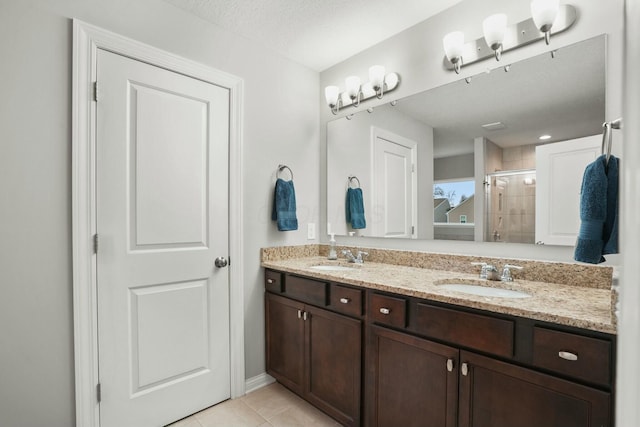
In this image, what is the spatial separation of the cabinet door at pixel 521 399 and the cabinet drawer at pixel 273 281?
3.94ft

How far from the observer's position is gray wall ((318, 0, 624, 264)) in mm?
1373

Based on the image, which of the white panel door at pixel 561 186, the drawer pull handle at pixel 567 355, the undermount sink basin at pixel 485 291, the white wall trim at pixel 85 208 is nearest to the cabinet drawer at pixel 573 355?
the drawer pull handle at pixel 567 355

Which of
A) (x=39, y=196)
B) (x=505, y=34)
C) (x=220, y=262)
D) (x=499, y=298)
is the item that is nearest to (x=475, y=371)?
(x=499, y=298)

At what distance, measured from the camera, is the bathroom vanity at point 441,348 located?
1035 millimetres

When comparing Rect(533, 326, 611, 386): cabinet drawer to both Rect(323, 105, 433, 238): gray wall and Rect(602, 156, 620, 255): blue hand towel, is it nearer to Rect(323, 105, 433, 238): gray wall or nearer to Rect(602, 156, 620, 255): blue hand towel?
Rect(602, 156, 620, 255): blue hand towel

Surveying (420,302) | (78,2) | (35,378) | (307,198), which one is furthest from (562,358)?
(78,2)

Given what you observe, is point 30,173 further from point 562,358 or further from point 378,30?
point 562,358

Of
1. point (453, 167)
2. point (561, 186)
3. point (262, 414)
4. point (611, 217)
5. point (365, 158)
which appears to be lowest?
point (262, 414)

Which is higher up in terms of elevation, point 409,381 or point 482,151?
point 482,151

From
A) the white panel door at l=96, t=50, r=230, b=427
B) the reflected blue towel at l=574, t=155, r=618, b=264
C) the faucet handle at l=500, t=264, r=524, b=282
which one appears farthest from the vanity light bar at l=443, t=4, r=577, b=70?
the white panel door at l=96, t=50, r=230, b=427

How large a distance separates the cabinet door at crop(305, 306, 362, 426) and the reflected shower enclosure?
0.89 metres

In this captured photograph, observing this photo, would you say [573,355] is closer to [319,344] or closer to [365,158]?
[319,344]

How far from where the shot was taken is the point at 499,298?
4.10 feet

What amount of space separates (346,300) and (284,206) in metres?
0.88
